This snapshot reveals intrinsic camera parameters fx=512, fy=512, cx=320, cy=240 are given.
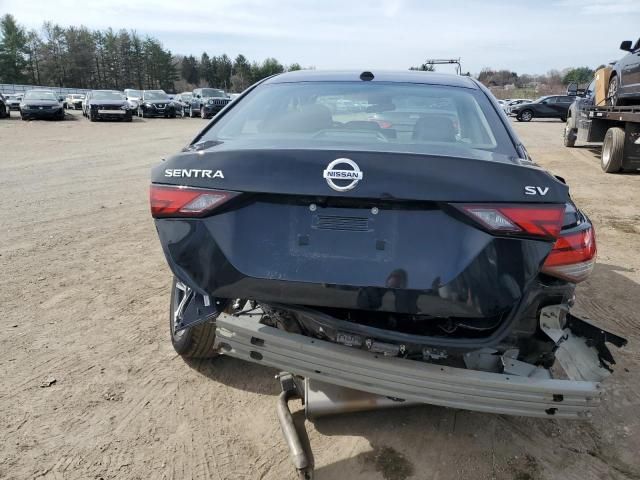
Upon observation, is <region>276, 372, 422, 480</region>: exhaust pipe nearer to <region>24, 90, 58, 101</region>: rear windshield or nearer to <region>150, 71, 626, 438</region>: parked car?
<region>150, 71, 626, 438</region>: parked car

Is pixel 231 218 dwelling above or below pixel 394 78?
below

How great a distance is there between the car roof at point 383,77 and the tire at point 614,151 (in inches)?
356

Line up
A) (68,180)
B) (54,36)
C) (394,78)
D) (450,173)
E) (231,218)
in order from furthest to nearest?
(54,36) → (68,180) → (394,78) → (231,218) → (450,173)

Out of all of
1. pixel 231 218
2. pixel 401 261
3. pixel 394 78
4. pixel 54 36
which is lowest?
pixel 401 261

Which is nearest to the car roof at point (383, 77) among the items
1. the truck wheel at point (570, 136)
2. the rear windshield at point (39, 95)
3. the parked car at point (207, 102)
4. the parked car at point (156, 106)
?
the truck wheel at point (570, 136)

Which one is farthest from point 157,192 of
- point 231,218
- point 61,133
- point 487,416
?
point 61,133

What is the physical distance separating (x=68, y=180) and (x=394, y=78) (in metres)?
7.83

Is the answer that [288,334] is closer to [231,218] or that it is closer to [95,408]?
[231,218]

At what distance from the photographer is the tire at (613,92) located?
11.7 m

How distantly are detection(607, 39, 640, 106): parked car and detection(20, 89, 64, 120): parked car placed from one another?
2453cm

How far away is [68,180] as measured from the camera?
30.2 ft

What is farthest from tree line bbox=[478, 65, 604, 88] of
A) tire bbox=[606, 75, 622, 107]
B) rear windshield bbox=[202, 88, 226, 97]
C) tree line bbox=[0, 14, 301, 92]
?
tire bbox=[606, 75, 622, 107]

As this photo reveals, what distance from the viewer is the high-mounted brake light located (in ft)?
6.15

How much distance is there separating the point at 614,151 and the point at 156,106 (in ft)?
84.3
